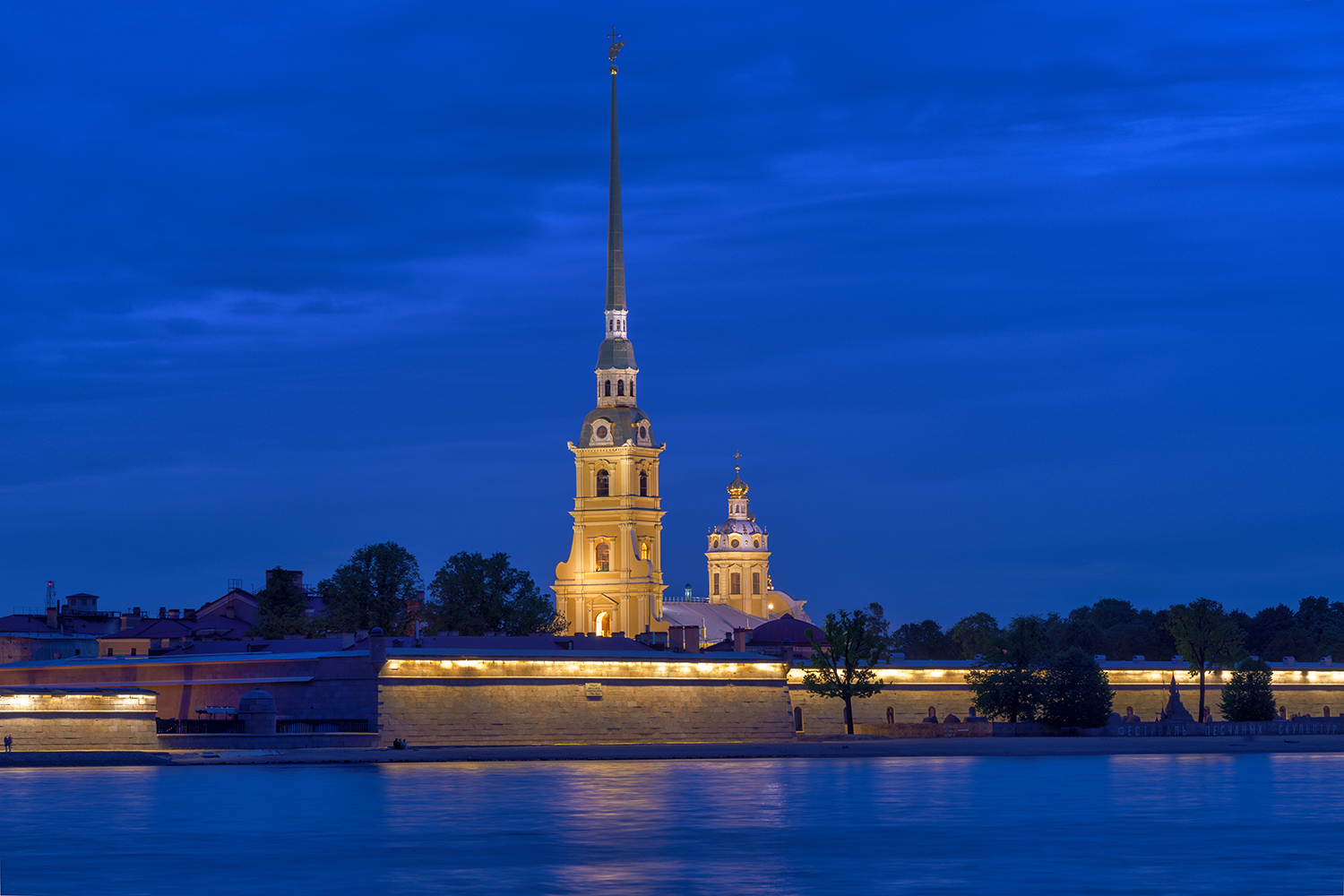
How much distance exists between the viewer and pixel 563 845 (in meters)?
38.8

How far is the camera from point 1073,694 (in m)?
88.4

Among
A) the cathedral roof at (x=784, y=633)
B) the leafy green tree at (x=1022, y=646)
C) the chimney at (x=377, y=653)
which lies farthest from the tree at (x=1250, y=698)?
the chimney at (x=377, y=653)

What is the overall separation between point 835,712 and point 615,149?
7583cm

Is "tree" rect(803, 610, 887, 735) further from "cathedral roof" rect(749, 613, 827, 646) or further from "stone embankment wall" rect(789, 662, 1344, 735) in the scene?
"cathedral roof" rect(749, 613, 827, 646)

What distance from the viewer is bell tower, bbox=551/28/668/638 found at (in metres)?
153

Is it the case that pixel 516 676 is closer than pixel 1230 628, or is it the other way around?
pixel 516 676

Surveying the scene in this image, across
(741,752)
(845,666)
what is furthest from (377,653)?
(845,666)

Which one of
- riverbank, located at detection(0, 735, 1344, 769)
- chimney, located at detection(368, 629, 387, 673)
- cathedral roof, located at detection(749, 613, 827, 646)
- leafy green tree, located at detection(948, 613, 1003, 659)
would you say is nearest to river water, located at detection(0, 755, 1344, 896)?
riverbank, located at detection(0, 735, 1344, 769)

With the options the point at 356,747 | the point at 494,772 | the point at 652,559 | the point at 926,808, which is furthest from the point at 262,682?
the point at 652,559

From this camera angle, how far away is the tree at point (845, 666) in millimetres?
90062

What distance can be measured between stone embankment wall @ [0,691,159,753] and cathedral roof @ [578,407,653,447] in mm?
83208

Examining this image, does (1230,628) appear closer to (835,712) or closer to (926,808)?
(835,712)

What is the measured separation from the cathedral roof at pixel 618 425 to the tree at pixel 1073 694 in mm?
70205

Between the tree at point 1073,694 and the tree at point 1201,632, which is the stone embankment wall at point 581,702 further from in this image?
the tree at point 1201,632
